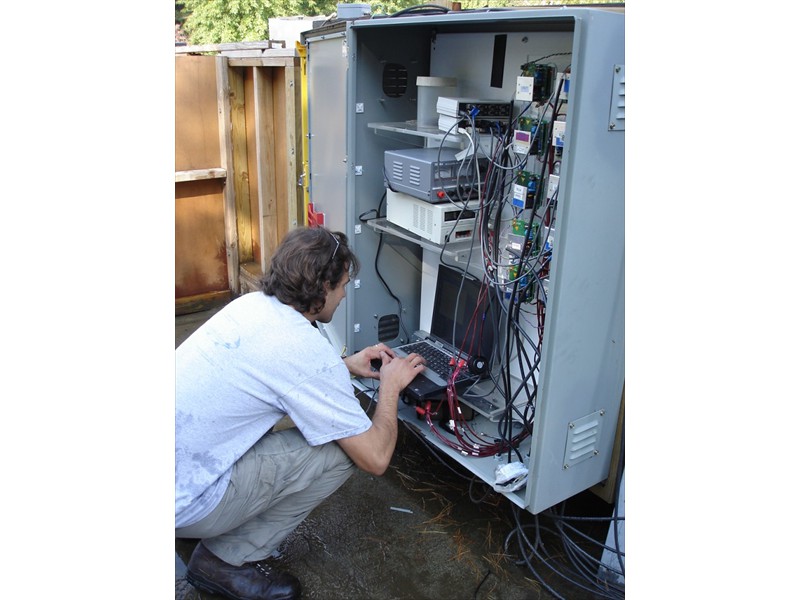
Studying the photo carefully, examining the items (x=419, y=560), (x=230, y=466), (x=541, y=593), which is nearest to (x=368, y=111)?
(x=230, y=466)

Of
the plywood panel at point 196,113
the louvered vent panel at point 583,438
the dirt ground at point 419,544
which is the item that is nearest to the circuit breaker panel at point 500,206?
the louvered vent panel at point 583,438

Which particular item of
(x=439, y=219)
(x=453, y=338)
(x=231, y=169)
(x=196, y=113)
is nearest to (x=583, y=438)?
(x=453, y=338)

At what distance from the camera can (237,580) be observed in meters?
2.12

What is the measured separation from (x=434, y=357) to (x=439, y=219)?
0.63 metres

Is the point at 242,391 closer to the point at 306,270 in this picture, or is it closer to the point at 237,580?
the point at 306,270

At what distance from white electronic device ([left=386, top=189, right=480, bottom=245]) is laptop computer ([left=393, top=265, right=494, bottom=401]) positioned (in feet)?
0.90

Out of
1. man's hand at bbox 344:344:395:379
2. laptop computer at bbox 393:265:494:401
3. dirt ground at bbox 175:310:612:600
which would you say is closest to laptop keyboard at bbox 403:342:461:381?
laptop computer at bbox 393:265:494:401

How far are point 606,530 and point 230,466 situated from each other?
1.50m

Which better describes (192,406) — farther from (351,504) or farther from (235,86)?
(235,86)

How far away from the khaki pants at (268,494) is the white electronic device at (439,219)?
0.85m

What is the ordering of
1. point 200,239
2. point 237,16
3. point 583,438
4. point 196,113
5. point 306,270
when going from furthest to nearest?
point 237,16 → point 200,239 → point 196,113 → point 583,438 → point 306,270

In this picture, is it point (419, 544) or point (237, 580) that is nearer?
point (237, 580)

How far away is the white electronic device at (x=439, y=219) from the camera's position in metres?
2.31

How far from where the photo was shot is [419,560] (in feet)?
7.73
